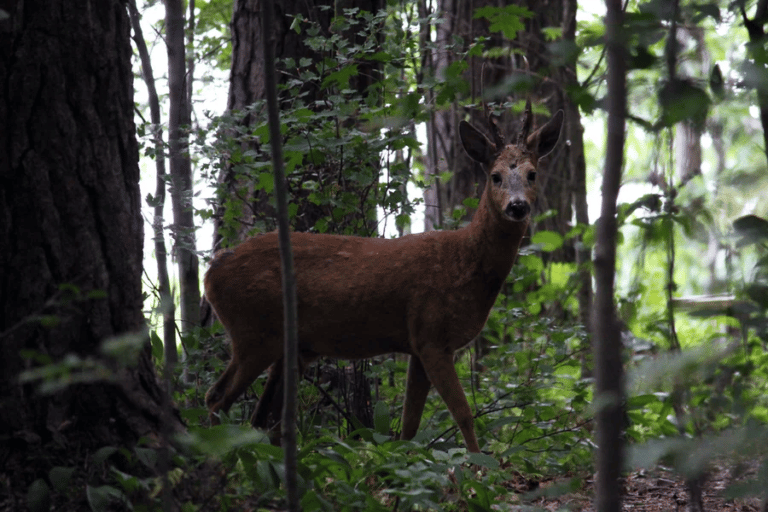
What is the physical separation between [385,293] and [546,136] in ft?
5.05

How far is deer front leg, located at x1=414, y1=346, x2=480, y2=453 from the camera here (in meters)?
4.70

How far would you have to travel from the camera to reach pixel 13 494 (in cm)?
284

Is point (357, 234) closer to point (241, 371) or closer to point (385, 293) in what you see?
point (385, 293)

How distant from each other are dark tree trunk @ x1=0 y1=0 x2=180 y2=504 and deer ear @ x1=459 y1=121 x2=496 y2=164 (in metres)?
2.45

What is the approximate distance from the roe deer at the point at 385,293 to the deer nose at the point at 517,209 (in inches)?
0.9

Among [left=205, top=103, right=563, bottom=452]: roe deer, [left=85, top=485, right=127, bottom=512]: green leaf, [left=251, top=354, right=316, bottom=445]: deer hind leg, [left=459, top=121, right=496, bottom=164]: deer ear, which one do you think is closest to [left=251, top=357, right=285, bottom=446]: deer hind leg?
[left=251, top=354, right=316, bottom=445]: deer hind leg

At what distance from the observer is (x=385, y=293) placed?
4.97 m

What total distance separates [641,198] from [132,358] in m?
1.58

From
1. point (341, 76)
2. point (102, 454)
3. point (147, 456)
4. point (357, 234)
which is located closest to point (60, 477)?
point (102, 454)

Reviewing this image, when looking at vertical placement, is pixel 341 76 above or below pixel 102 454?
above

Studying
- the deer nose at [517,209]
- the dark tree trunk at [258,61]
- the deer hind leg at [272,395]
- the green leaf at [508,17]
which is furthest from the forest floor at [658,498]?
the dark tree trunk at [258,61]

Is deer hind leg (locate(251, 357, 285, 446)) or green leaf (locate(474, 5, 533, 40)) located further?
deer hind leg (locate(251, 357, 285, 446))

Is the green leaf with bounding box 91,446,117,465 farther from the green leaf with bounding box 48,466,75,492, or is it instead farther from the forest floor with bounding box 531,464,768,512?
the forest floor with bounding box 531,464,768,512

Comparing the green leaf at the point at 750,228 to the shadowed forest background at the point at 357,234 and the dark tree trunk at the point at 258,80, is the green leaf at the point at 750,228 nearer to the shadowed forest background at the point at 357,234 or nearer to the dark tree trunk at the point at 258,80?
the shadowed forest background at the point at 357,234
